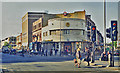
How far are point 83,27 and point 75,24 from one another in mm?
3138

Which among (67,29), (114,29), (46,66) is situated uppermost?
(67,29)

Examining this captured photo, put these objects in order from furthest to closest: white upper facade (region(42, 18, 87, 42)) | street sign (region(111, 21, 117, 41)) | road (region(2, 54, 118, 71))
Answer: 1. white upper facade (region(42, 18, 87, 42))
2. street sign (region(111, 21, 117, 41))
3. road (region(2, 54, 118, 71))

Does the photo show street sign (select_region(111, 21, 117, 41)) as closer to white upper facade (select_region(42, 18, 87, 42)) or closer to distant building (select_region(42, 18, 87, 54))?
distant building (select_region(42, 18, 87, 54))

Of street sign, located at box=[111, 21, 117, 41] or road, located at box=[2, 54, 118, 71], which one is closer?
road, located at box=[2, 54, 118, 71]

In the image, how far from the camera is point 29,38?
101375mm

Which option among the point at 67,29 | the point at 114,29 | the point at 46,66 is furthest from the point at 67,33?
the point at 114,29

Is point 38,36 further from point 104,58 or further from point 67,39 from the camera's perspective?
point 104,58

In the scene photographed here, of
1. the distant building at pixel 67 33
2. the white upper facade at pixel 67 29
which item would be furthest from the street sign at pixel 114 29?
the white upper facade at pixel 67 29

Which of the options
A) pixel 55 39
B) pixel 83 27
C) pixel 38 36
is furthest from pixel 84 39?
pixel 38 36

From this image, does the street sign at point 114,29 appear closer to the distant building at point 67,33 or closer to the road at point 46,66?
the road at point 46,66

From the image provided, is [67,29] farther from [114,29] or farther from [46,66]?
[114,29]

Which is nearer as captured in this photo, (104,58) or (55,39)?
(104,58)

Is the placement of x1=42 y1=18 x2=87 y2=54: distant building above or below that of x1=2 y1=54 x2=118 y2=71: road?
above

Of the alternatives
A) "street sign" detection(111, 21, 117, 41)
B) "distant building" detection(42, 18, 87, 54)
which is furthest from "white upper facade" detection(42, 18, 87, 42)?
"street sign" detection(111, 21, 117, 41)
